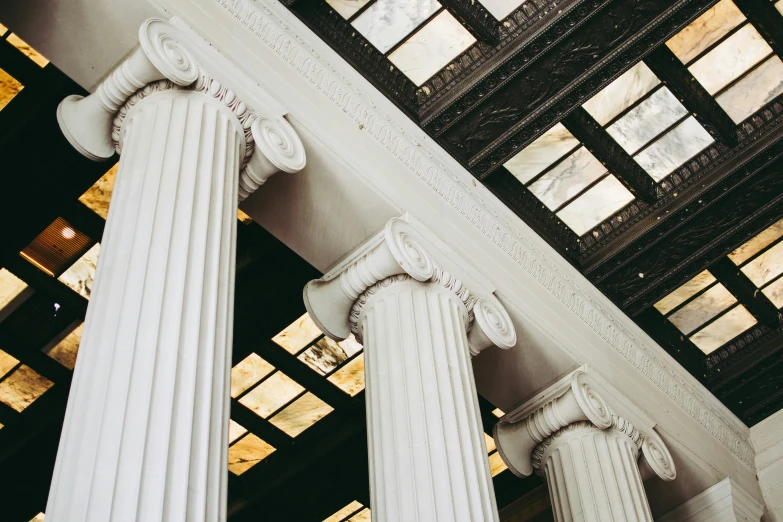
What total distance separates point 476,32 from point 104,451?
610 centimetres

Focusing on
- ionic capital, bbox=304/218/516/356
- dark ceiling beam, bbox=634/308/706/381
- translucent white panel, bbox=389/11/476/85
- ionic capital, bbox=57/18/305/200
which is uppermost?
translucent white panel, bbox=389/11/476/85

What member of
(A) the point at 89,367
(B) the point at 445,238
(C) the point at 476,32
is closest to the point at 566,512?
(B) the point at 445,238

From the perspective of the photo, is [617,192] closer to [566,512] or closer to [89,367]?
[566,512]

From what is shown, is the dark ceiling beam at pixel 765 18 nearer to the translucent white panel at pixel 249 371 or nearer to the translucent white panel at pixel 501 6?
Answer: the translucent white panel at pixel 501 6

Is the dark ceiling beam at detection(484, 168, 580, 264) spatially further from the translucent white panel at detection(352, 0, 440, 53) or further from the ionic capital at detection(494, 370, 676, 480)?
the translucent white panel at detection(352, 0, 440, 53)

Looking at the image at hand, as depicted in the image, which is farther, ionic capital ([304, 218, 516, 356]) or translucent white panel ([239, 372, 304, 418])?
translucent white panel ([239, 372, 304, 418])

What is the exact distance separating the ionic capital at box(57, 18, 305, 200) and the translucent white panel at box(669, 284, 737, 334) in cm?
679

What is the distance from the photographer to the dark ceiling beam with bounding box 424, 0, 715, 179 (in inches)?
357

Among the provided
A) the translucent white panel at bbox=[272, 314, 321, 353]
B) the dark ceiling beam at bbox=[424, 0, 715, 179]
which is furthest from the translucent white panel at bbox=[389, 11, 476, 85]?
the translucent white panel at bbox=[272, 314, 321, 353]

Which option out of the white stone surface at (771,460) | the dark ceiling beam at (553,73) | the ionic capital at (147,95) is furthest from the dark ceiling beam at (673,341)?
the ionic capital at (147,95)

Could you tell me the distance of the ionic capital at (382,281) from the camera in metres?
7.92

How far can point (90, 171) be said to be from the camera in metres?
9.36

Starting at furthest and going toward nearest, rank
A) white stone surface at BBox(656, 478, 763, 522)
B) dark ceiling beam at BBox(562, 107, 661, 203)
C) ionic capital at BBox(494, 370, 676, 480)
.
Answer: white stone surface at BBox(656, 478, 763, 522) < dark ceiling beam at BBox(562, 107, 661, 203) < ionic capital at BBox(494, 370, 676, 480)

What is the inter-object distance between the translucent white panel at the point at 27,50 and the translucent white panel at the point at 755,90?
7.00m
